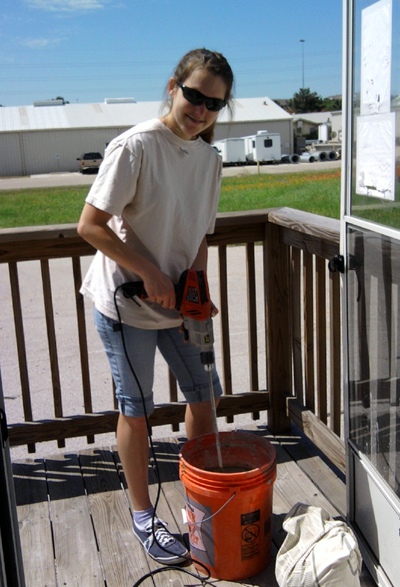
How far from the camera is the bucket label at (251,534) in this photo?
93.5 inches

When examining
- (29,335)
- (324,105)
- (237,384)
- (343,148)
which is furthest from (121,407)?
(324,105)

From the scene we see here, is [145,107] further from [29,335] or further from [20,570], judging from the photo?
[20,570]

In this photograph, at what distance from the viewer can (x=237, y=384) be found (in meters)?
4.72

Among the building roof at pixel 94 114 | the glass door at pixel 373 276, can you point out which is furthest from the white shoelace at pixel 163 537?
the building roof at pixel 94 114

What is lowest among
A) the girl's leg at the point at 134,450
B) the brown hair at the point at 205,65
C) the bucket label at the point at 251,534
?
the bucket label at the point at 251,534

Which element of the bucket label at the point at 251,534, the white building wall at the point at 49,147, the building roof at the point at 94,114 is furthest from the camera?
the building roof at the point at 94,114

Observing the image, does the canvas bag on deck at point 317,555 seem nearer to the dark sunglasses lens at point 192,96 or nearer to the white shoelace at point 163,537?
the white shoelace at point 163,537

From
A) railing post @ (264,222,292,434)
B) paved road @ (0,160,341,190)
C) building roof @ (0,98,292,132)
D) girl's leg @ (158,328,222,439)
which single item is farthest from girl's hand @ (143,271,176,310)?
building roof @ (0,98,292,132)

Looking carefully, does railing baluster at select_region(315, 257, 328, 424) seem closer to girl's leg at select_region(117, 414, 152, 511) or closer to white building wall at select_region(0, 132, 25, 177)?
girl's leg at select_region(117, 414, 152, 511)

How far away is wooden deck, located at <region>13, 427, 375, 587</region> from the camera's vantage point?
2537 millimetres

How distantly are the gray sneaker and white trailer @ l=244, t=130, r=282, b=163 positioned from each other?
46.5 metres

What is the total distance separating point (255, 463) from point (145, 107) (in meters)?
67.8

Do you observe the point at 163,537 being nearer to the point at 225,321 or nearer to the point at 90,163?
the point at 225,321

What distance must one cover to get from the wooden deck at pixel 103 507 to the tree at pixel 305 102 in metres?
111
